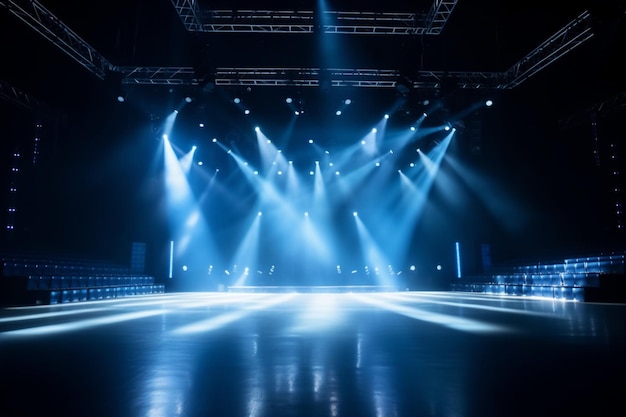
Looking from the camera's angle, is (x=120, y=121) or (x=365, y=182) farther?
(x=365, y=182)

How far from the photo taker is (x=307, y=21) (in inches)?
379

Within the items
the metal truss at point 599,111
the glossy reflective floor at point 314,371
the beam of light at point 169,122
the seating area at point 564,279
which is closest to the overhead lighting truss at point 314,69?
the beam of light at point 169,122

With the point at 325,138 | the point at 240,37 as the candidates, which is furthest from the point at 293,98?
the point at 325,138

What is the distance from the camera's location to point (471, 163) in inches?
623

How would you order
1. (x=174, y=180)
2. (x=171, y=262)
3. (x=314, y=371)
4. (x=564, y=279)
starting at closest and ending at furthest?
(x=314, y=371)
(x=564, y=279)
(x=174, y=180)
(x=171, y=262)

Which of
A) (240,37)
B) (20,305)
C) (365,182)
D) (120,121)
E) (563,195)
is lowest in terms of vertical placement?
(20,305)

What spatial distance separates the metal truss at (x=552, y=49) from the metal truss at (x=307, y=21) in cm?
293

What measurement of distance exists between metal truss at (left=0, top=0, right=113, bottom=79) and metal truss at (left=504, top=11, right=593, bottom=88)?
39.7 ft

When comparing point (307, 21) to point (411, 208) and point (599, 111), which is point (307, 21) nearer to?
point (599, 111)

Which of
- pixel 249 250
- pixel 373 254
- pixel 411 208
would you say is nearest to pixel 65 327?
pixel 249 250

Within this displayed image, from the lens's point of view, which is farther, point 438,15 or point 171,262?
point 171,262

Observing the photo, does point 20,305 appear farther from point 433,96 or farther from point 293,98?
point 433,96

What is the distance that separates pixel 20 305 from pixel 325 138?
11.3 meters

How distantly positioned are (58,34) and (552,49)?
12783 millimetres
